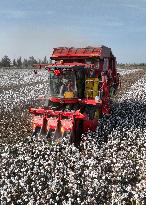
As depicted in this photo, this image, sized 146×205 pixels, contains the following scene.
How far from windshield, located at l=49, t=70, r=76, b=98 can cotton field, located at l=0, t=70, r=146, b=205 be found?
1.75 metres

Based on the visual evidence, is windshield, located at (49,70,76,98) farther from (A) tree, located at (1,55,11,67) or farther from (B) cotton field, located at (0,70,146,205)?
(A) tree, located at (1,55,11,67)

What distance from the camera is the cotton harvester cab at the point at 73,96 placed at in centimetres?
1407

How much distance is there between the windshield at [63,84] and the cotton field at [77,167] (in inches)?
69.1

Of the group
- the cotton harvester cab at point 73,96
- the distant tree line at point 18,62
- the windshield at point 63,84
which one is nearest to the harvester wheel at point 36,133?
the cotton harvester cab at point 73,96

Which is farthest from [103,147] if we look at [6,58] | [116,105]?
[6,58]

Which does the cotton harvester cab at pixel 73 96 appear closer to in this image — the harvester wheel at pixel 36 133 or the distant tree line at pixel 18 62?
the harvester wheel at pixel 36 133

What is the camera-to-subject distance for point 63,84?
596 inches

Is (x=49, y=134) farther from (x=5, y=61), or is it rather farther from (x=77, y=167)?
(x=5, y=61)

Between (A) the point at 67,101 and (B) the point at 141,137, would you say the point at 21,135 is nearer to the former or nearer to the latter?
(A) the point at 67,101

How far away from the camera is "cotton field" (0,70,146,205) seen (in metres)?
8.88

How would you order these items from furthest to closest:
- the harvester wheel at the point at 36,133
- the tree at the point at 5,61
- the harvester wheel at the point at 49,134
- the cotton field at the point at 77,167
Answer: the tree at the point at 5,61
the harvester wheel at the point at 36,133
the harvester wheel at the point at 49,134
the cotton field at the point at 77,167

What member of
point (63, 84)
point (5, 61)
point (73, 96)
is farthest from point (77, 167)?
point (5, 61)

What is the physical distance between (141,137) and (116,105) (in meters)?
7.91

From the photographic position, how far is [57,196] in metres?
8.66
